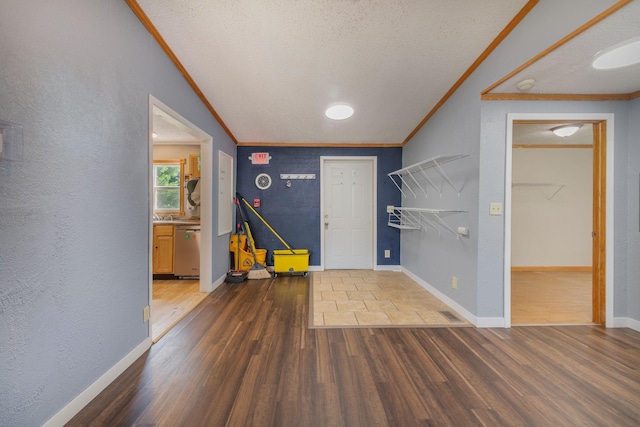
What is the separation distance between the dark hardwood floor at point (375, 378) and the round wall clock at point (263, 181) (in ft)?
8.49

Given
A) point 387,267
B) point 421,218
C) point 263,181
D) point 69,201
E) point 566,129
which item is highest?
point 566,129

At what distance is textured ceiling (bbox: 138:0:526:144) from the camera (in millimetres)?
2027

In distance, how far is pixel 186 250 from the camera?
4.02 metres

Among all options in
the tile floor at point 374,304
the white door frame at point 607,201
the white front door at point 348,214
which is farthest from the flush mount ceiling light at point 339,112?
the tile floor at point 374,304

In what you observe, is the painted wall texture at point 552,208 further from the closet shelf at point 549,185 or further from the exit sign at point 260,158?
the exit sign at point 260,158

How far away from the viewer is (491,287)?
2.53m

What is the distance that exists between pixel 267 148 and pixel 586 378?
14.9 ft

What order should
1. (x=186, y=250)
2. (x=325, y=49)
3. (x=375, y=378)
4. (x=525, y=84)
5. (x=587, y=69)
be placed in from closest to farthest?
1. (x=375, y=378)
2. (x=587, y=69)
3. (x=525, y=84)
4. (x=325, y=49)
5. (x=186, y=250)

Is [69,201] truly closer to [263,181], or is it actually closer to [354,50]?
[354,50]

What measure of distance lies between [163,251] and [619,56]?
5.30 meters

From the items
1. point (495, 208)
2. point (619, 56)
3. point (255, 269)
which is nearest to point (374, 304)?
point (495, 208)

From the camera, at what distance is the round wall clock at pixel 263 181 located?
464cm

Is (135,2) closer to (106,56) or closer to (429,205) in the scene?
(106,56)

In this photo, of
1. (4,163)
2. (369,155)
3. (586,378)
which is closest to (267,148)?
(369,155)
